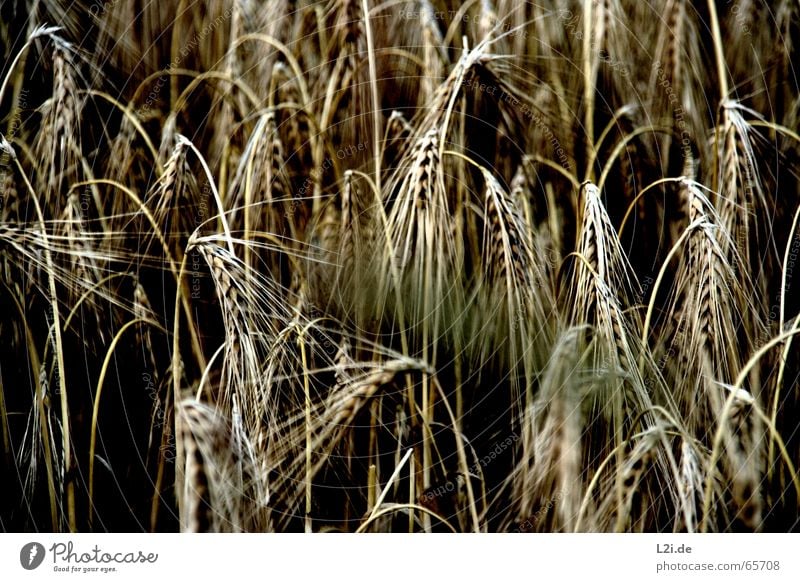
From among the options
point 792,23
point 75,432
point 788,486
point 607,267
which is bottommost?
point 788,486

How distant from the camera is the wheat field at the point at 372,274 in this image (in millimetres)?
1025

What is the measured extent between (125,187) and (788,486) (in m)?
1.39

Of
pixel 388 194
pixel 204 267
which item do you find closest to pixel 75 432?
pixel 204 267

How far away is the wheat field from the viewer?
1025 millimetres

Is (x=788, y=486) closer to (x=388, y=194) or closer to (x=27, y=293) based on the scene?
(x=388, y=194)

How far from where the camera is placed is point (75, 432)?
1054mm

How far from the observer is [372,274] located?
102cm
